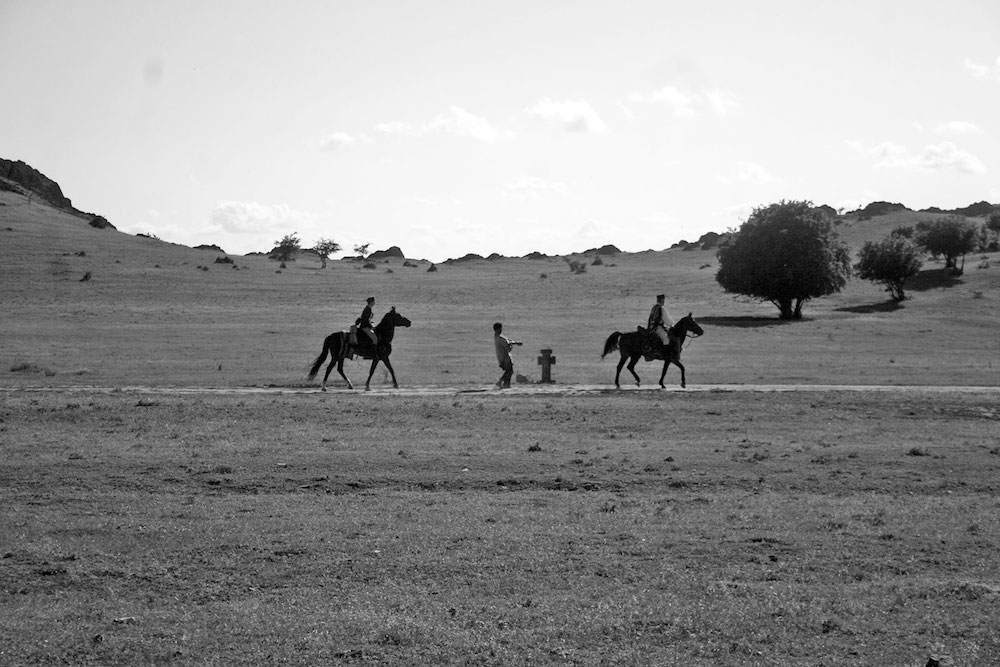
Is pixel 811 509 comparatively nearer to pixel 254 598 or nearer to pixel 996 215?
pixel 254 598

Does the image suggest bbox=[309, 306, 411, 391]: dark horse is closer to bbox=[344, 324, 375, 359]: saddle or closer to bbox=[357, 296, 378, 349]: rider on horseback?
bbox=[344, 324, 375, 359]: saddle

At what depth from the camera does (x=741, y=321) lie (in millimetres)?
72688

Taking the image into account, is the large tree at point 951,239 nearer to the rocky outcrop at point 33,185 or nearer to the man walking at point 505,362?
the man walking at point 505,362

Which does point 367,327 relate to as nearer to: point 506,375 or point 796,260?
point 506,375

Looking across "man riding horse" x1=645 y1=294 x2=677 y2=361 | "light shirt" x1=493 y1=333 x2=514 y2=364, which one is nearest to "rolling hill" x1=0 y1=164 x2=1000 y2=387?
"light shirt" x1=493 y1=333 x2=514 y2=364

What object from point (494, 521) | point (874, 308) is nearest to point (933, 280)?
point (874, 308)

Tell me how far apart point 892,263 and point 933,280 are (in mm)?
12638

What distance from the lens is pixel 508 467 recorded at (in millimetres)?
17297

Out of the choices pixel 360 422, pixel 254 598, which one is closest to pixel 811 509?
pixel 254 598

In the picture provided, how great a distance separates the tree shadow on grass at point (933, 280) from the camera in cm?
9206

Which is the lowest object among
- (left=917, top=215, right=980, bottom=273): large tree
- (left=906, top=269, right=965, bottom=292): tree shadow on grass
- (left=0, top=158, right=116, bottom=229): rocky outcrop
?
(left=906, top=269, right=965, bottom=292): tree shadow on grass

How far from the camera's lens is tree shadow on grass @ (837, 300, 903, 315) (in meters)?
78.5

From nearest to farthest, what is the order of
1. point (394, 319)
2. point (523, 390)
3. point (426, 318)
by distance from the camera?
1. point (523, 390)
2. point (394, 319)
3. point (426, 318)

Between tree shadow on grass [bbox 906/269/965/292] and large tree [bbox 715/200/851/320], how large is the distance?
1228 cm
